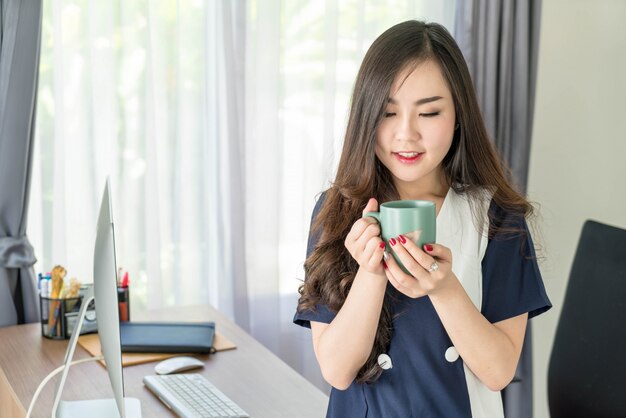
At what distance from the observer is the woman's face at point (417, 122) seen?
1.24m

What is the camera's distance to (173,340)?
1.93m

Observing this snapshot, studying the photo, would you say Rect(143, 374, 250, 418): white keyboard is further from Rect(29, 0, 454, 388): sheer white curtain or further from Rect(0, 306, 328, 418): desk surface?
Rect(29, 0, 454, 388): sheer white curtain

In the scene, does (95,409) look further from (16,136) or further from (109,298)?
(16,136)

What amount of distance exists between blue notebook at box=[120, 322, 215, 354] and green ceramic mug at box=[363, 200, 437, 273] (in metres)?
0.91

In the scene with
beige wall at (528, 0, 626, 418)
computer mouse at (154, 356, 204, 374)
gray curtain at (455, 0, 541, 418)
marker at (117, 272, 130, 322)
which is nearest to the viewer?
computer mouse at (154, 356, 204, 374)

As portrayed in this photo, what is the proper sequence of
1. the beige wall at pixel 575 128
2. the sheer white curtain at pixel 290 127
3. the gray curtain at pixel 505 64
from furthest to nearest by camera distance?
the beige wall at pixel 575 128 → the gray curtain at pixel 505 64 → the sheer white curtain at pixel 290 127

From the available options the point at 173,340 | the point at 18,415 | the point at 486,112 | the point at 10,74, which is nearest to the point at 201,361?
the point at 173,340

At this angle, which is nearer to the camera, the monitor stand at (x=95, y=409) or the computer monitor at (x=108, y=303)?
the computer monitor at (x=108, y=303)

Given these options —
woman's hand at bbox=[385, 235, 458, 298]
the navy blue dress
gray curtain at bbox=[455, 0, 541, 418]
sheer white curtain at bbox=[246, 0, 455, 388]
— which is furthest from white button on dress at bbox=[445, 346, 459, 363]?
gray curtain at bbox=[455, 0, 541, 418]

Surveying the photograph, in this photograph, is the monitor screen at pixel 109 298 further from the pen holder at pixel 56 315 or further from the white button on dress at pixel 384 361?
the pen holder at pixel 56 315

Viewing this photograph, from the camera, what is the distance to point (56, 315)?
1980 millimetres

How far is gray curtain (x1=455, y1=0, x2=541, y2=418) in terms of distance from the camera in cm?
270

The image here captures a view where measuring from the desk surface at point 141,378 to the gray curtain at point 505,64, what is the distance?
1238 millimetres

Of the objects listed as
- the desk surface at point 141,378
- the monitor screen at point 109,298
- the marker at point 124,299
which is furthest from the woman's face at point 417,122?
the marker at point 124,299
